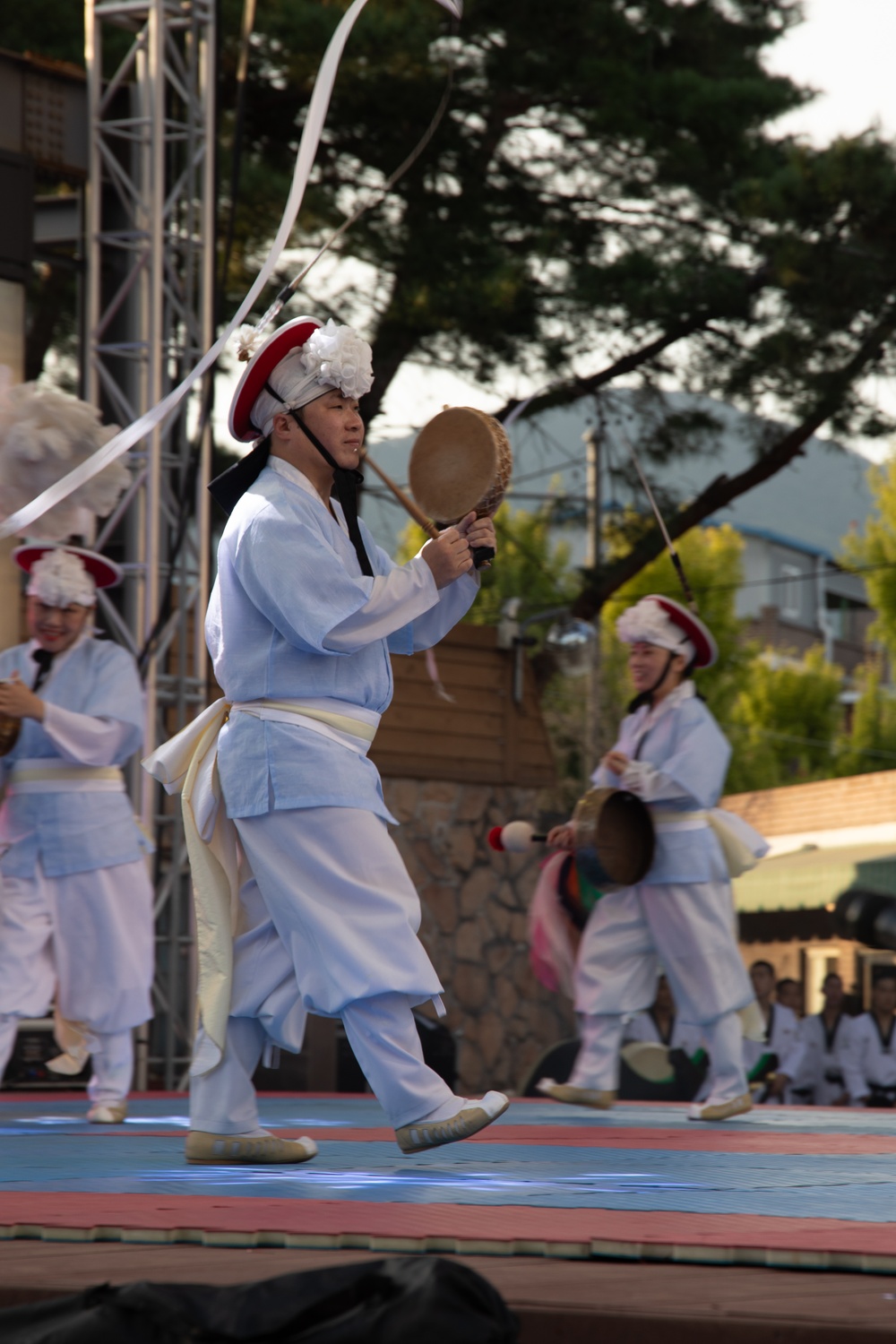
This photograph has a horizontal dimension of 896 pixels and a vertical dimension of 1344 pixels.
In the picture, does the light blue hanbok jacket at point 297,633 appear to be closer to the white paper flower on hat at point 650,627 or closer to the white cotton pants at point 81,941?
the white cotton pants at point 81,941

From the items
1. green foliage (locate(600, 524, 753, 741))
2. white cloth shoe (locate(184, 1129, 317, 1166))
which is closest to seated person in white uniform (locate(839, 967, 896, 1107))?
white cloth shoe (locate(184, 1129, 317, 1166))

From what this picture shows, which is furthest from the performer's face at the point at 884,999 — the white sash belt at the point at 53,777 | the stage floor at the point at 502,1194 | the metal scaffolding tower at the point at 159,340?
the white sash belt at the point at 53,777

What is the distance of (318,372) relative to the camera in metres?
4.03

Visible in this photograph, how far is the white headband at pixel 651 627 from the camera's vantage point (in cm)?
646

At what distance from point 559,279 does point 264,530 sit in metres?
8.32

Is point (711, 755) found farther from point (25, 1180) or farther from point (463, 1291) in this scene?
point (463, 1291)

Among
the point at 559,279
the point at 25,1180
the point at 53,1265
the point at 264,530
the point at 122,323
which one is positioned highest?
the point at 559,279

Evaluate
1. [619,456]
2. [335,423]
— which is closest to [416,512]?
[335,423]

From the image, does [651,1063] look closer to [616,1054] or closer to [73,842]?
[616,1054]

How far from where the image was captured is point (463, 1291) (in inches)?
76.2

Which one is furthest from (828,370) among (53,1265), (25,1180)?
(53,1265)

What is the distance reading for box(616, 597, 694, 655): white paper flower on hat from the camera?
6.46m

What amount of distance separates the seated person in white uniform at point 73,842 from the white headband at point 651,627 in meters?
1.69

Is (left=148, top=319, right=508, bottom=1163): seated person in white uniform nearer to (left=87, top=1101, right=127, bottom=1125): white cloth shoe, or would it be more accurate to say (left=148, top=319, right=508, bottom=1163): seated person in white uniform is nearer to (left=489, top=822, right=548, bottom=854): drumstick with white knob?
(left=87, top=1101, right=127, bottom=1125): white cloth shoe
